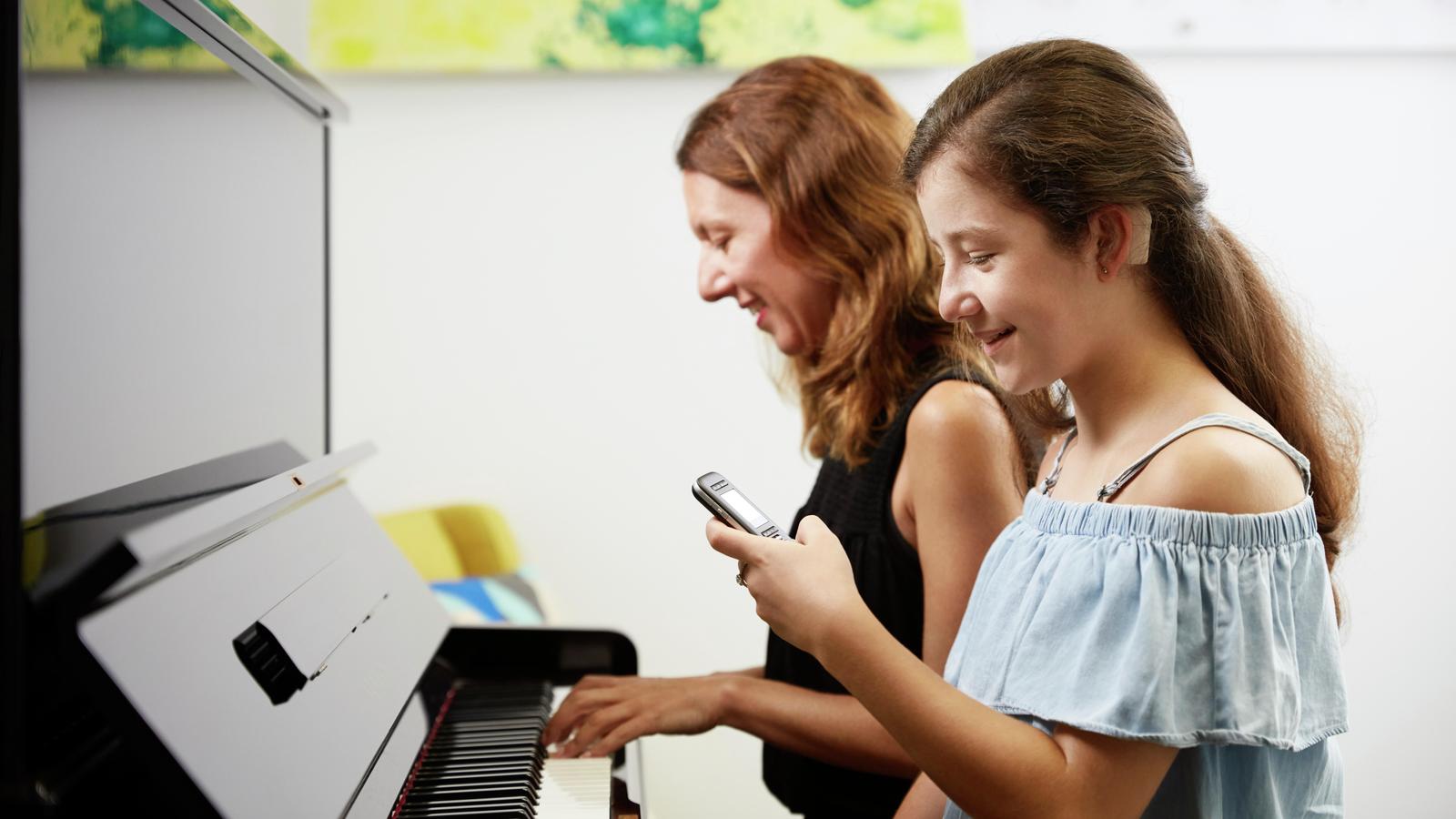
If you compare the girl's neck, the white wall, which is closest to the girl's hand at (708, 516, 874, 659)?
the girl's neck

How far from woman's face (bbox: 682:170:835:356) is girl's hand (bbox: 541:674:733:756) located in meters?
0.43

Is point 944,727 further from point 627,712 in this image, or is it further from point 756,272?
point 756,272

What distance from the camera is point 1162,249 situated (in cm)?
89

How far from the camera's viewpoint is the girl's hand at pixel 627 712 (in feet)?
3.82

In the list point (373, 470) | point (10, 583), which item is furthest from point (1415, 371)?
point (10, 583)

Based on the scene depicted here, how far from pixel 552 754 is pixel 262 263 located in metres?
0.62

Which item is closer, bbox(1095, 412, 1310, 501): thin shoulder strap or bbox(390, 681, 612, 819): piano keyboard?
bbox(1095, 412, 1310, 501): thin shoulder strap

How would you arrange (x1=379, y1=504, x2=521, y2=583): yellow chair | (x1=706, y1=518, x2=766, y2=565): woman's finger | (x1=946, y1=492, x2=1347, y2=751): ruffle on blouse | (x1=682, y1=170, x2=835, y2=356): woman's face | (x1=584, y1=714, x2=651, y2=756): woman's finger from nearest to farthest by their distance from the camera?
(x1=946, y1=492, x2=1347, y2=751): ruffle on blouse, (x1=706, y1=518, x2=766, y2=565): woman's finger, (x1=584, y1=714, x2=651, y2=756): woman's finger, (x1=682, y1=170, x2=835, y2=356): woman's face, (x1=379, y1=504, x2=521, y2=583): yellow chair

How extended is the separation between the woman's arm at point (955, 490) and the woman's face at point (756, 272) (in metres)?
0.26

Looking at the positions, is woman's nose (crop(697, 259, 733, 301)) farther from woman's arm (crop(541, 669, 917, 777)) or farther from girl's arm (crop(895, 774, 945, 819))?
girl's arm (crop(895, 774, 945, 819))

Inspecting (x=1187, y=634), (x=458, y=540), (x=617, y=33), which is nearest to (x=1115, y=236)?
(x=1187, y=634)

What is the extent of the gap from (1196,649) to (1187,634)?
1cm

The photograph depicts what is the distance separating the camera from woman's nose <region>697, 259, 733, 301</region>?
1347 millimetres

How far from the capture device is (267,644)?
85cm
